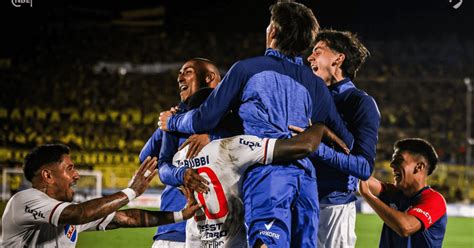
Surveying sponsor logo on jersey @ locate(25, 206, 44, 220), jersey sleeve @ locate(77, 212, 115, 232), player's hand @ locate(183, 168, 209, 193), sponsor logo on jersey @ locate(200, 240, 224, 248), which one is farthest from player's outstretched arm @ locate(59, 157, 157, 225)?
sponsor logo on jersey @ locate(200, 240, 224, 248)

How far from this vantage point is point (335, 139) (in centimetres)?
393

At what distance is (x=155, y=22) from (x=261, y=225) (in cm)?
2994

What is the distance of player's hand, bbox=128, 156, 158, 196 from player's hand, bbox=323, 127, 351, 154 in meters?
1.03

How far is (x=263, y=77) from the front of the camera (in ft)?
11.3

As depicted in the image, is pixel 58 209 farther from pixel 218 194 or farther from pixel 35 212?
pixel 218 194

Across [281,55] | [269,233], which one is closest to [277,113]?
[281,55]

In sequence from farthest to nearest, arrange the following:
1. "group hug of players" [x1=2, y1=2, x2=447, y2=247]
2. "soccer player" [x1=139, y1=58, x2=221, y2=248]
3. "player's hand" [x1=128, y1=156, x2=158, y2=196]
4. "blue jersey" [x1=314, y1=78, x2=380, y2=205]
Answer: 1. "soccer player" [x1=139, y1=58, x2=221, y2=248]
2. "player's hand" [x1=128, y1=156, x2=158, y2=196]
3. "blue jersey" [x1=314, y1=78, x2=380, y2=205]
4. "group hug of players" [x1=2, y1=2, x2=447, y2=247]

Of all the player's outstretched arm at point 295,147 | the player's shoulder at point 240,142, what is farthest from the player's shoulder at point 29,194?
the player's outstretched arm at point 295,147

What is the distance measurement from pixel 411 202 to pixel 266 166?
72.0 inches

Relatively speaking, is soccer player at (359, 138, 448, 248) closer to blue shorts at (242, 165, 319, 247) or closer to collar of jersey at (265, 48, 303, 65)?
blue shorts at (242, 165, 319, 247)

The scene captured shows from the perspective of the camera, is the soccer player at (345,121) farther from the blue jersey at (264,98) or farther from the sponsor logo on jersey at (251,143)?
the sponsor logo on jersey at (251,143)

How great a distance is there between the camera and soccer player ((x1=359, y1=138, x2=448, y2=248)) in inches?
180

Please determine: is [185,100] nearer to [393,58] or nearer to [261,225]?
[261,225]

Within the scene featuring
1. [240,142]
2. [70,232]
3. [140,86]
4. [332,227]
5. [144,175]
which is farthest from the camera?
[140,86]
